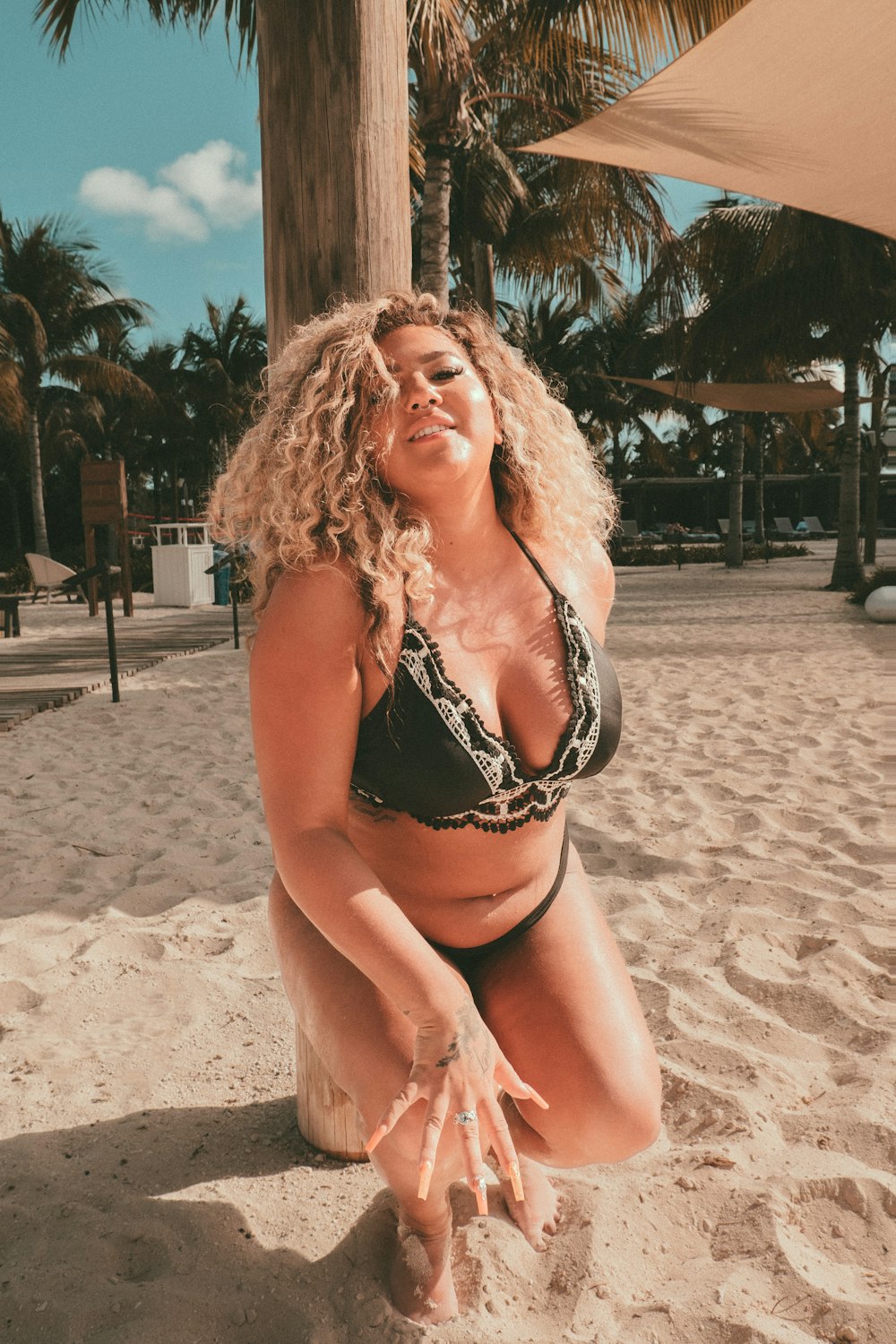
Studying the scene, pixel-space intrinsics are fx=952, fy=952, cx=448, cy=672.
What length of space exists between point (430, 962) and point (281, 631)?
539 millimetres

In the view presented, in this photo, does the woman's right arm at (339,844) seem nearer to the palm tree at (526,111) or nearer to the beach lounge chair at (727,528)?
the palm tree at (526,111)

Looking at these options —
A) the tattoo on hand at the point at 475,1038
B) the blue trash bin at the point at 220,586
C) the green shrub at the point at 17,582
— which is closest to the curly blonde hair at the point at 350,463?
the tattoo on hand at the point at 475,1038

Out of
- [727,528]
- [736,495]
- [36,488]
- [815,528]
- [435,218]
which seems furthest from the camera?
[815,528]

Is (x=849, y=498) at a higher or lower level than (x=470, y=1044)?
higher

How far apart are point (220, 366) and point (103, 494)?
21242 millimetres

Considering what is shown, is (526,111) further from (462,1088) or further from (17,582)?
(17,582)

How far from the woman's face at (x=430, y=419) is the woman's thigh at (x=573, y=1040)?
2.69ft

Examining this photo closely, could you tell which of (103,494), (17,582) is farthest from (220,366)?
(103,494)

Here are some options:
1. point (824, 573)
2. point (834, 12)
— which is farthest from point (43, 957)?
point (824, 573)

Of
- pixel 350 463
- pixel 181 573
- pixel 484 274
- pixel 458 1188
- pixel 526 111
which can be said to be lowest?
pixel 458 1188

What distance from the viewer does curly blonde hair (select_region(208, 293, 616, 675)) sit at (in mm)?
1550

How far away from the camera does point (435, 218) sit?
332 inches

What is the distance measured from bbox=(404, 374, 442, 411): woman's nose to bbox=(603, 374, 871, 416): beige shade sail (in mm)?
11865

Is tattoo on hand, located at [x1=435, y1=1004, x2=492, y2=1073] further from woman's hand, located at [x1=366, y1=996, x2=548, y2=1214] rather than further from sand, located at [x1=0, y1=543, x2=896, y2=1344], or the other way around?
sand, located at [x1=0, y1=543, x2=896, y2=1344]
